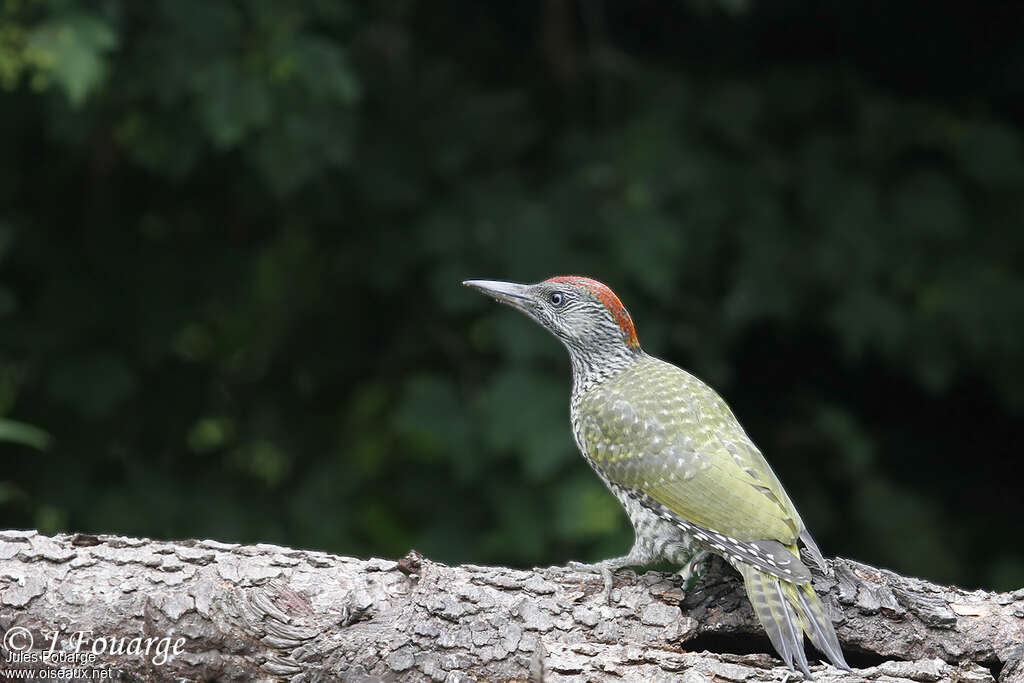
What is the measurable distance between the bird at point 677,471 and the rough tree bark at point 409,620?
0.50 ft

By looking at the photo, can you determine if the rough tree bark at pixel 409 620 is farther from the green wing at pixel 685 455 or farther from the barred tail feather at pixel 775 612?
the green wing at pixel 685 455

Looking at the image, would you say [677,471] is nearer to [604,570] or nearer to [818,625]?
[604,570]

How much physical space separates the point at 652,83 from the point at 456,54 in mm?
1026

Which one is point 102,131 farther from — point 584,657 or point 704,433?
point 584,657

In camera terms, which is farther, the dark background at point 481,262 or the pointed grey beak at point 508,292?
the dark background at point 481,262

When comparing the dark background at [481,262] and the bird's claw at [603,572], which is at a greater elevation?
the dark background at [481,262]

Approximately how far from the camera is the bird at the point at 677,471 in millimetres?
3490

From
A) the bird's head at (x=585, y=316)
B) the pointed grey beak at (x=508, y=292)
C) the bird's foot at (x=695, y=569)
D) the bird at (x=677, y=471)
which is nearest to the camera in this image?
the bird at (x=677, y=471)

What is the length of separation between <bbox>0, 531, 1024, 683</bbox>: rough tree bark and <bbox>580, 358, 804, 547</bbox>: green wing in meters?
0.23

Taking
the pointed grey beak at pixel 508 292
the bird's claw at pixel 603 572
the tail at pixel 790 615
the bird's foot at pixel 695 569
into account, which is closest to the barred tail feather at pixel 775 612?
the tail at pixel 790 615

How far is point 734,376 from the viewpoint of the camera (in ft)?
22.2

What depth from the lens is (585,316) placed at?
15.1 feet

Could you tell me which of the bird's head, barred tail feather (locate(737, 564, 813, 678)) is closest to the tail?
barred tail feather (locate(737, 564, 813, 678))

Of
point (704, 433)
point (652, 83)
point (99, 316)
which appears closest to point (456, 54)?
point (652, 83)
